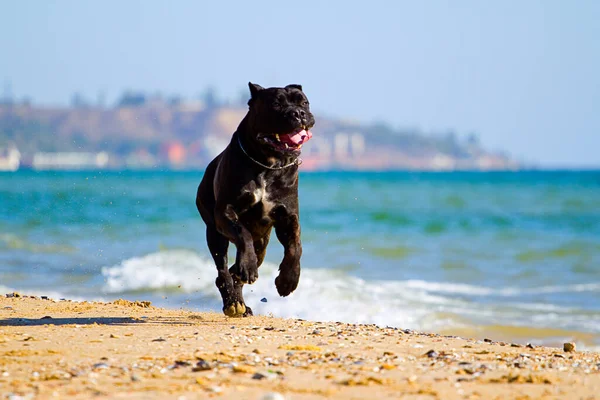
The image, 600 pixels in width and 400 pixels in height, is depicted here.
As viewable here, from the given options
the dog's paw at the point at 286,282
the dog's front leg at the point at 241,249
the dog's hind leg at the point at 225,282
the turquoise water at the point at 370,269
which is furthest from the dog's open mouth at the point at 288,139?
the turquoise water at the point at 370,269

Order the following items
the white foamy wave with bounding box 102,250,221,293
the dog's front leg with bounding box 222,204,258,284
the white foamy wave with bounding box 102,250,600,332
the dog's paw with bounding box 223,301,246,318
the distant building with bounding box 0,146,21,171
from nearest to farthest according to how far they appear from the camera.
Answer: the dog's front leg with bounding box 222,204,258,284
the dog's paw with bounding box 223,301,246,318
the white foamy wave with bounding box 102,250,600,332
the white foamy wave with bounding box 102,250,221,293
the distant building with bounding box 0,146,21,171

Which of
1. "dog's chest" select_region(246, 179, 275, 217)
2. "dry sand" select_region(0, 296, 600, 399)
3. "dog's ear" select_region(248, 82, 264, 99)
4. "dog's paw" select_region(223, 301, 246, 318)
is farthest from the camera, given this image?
"dog's paw" select_region(223, 301, 246, 318)

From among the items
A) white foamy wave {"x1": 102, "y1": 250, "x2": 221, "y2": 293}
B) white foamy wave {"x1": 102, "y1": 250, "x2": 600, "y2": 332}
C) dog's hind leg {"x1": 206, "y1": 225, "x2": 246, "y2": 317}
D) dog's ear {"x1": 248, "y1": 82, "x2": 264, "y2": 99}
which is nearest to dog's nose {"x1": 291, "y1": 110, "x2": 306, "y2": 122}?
dog's ear {"x1": 248, "y1": 82, "x2": 264, "y2": 99}

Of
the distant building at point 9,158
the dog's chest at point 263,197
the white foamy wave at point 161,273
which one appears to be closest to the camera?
the dog's chest at point 263,197

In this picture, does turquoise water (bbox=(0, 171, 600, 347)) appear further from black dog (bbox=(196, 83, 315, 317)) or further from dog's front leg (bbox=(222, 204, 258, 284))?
dog's front leg (bbox=(222, 204, 258, 284))

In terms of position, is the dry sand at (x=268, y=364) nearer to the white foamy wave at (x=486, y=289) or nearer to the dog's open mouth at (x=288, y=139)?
the dog's open mouth at (x=288, y=139)

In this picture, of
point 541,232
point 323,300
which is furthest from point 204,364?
point 541,232

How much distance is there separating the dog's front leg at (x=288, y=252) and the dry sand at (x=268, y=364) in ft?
1.04

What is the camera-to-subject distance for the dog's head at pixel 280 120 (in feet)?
23.9

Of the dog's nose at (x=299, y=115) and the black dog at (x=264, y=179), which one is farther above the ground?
the dog's nose at (x=299, y=115)

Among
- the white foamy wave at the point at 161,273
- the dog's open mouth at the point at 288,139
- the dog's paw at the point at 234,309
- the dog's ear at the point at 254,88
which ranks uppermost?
the dog's ear at the point at 254,88

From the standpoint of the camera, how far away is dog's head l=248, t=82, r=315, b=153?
7270 millimetres

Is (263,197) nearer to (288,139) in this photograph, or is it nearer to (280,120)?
(288,139)

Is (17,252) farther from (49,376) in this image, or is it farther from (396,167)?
(396,167)
